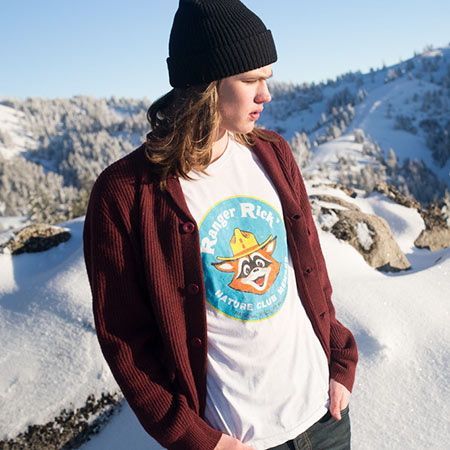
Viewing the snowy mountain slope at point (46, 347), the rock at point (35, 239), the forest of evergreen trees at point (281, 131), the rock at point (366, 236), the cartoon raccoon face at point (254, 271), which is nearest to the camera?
the cartoon raccoon face at point (254, 271)

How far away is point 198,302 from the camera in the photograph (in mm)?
1551

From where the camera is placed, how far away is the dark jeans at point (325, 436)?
5.42 feet

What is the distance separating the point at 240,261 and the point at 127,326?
0.55 meters

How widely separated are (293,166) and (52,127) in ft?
625

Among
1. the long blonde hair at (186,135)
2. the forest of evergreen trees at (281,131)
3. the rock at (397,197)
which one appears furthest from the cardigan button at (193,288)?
the forest of evergreen trees at (281,131)

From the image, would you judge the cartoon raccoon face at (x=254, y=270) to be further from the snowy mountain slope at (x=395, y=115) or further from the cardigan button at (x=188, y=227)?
the snowy mountain slope at (x=395, y=115)

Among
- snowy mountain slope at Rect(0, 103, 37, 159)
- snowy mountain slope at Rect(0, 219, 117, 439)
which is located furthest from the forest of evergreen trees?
snowy mountain slope at Rect(0, 219, 117, 439)

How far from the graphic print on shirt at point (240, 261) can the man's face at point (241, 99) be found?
0.34 m

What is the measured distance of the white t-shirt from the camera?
1597mm

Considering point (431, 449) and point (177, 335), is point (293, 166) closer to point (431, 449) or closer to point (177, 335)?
point (177, 335)

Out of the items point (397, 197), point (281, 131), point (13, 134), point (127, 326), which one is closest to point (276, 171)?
point (127, 326)

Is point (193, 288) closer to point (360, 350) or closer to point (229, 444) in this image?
point (229, 444)

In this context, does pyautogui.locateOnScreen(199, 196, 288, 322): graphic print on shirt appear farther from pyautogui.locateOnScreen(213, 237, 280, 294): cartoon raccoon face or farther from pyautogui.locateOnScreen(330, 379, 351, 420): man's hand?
pyautogui.locateOnScreen(330, 379, 351, 420): man's hand

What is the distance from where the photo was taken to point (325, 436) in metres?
1.74
